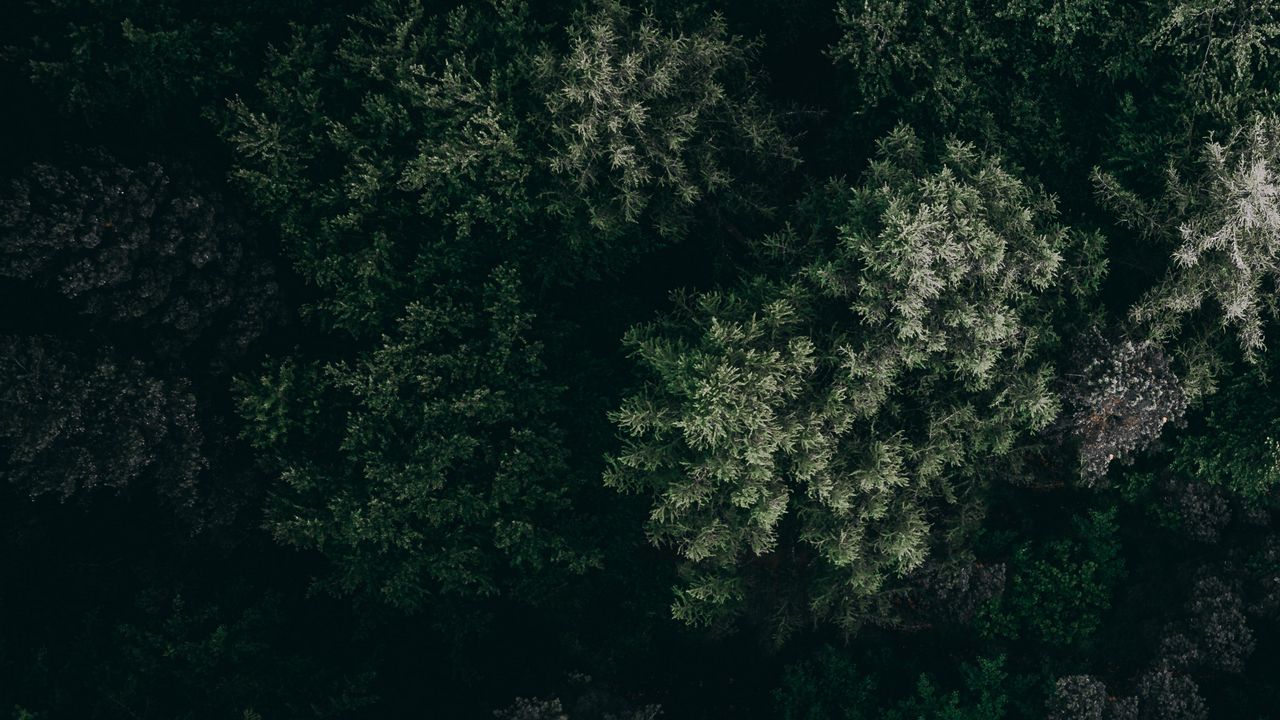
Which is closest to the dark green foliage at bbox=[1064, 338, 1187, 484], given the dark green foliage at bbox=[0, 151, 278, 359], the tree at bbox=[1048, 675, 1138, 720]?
the tree at bbox=[1048, 675, 1138, 720]

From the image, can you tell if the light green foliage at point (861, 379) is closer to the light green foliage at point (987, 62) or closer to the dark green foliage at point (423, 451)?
the light green foliage at point (987, 62)

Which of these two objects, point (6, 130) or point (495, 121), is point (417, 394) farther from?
point (6, 130)

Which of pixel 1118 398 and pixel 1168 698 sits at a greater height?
pixel 1118 398

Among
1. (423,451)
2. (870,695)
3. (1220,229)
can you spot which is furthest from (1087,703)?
(423,451)

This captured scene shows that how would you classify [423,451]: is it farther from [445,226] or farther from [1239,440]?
[1239,440]

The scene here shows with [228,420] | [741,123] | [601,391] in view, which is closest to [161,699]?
[228,420]

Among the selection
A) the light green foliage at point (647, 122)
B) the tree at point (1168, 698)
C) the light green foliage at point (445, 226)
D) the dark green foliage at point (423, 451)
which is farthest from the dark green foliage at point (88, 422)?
the tree at point (1168, 698)
